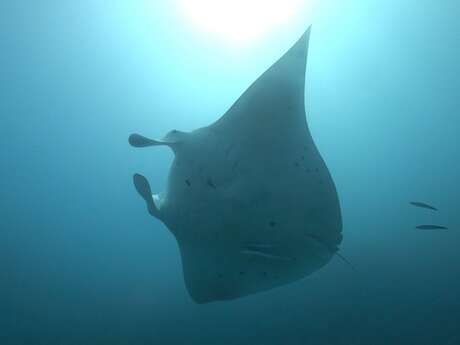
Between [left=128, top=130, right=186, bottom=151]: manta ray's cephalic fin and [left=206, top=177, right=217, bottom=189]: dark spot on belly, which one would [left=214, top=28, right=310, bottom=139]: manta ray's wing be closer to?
[left=128, top=130, right=186, bottom=151]: manta ray's cephalic fin

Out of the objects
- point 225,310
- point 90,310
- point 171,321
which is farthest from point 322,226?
point 90,310

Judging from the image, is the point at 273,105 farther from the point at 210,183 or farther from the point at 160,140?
the point at 160,140

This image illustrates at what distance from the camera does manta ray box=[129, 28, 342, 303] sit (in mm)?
3750

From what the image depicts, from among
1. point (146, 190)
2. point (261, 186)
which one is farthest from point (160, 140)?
point (261, 186)

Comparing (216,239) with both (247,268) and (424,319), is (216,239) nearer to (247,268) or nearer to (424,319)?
(247,268)

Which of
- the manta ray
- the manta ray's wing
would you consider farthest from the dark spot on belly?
the manta ray's wing

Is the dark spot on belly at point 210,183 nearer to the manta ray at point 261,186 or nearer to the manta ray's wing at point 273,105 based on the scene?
the manta ray at point 261,186

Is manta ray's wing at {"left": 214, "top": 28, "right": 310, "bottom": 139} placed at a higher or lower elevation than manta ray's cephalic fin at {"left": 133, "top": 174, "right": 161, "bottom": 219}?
higher

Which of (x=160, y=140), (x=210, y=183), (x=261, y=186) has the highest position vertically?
Result: (x=160, y=140)

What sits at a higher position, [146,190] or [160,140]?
[160,140]

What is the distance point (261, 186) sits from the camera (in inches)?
149

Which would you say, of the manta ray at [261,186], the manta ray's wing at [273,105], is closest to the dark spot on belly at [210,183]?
the manta ray at [261,186]

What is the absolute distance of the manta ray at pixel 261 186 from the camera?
3750mm

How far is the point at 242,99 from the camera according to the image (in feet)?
12.7
